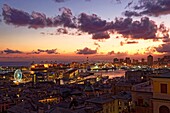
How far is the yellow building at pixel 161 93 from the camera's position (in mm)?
13961

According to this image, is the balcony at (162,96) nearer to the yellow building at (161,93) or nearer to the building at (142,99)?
the yellow building at (161,93)

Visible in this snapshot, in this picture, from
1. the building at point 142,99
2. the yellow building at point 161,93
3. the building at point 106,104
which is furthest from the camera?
the building at point 106,104

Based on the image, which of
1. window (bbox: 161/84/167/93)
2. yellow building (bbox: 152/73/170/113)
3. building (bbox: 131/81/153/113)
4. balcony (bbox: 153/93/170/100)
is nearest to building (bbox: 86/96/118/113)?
building (bbox: 131/81/153/113)

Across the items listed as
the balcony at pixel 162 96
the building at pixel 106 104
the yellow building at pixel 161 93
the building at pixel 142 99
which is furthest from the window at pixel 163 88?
the building at pixel 106 104

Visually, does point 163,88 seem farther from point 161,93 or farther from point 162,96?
point 162,96

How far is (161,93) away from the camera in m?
14.2

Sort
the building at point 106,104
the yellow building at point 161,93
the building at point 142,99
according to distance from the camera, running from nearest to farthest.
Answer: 1. the yellow building at point 161,93
2. the building at point 142,99
3. the building at point 106,104

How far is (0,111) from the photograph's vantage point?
140 feet

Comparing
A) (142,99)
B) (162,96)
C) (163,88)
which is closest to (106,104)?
(142,99)

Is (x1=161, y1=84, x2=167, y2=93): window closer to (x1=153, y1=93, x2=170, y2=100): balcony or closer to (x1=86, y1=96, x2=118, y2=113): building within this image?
(x1=153, y1=93, x2=170, y2=100): balcony

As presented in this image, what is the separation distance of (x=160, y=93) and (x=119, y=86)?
47447mm

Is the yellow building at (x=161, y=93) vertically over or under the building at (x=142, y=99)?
over

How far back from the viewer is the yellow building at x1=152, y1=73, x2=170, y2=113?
1396cm

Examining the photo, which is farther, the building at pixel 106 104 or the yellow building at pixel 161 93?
the building at pixel 106 104
